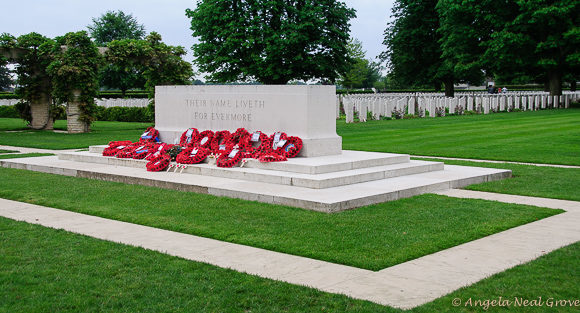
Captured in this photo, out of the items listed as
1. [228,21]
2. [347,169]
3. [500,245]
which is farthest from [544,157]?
[228,21]

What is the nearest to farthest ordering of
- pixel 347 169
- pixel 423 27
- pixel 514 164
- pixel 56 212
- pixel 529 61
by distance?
pixel 56 212 → pixel 347 169 → pixel 514 164 → pixel 529 61 → pixel 423 27

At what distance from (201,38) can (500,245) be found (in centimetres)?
3518

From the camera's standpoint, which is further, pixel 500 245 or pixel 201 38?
pixel 201 38

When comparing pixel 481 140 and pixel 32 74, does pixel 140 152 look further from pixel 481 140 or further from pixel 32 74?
pixel 32 74

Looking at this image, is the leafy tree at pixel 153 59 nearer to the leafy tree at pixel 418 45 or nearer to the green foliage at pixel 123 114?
the green foliage at pixel 123 114

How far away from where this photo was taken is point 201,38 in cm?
3938

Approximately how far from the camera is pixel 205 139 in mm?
11805

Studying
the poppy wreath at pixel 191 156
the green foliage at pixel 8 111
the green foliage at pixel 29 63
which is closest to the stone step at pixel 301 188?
the poppy wreath at pixel 191 156

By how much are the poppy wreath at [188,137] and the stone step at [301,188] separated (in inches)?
48.9

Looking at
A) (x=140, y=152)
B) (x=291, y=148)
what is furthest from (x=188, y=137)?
(x=291, y=148)

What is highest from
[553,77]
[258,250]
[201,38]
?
[201,38]

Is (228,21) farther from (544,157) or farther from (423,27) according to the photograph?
(544,157)

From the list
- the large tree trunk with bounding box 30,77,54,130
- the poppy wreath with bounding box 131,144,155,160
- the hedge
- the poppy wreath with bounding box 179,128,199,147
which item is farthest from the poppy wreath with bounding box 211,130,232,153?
the hedge

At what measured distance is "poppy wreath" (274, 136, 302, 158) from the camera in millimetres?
10562
